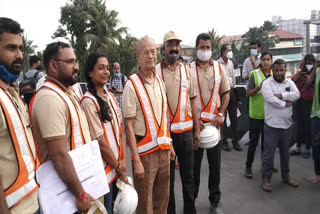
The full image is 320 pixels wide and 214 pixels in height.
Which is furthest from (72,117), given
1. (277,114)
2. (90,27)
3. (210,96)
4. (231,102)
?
(90,27)

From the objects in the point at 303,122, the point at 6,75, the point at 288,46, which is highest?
the point at 6,75

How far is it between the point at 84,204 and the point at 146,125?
1001mm

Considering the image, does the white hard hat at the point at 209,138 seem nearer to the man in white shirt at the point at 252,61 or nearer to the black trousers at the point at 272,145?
the black trousers at the point at 272,145

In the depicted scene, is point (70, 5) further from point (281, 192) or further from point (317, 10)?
point (317, 10)

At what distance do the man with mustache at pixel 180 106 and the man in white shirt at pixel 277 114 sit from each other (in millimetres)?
1372

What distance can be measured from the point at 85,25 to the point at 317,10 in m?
57.7

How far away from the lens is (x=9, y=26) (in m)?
1.66

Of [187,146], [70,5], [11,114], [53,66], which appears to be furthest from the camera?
[70,5]

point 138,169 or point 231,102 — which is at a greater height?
point 138,169

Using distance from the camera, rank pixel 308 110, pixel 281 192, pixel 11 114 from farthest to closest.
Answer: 1. pixel 308 110
2. pixel 281 192
3. pixel 11 114

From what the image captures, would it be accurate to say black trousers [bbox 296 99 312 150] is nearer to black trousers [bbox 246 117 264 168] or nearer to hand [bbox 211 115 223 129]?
black trousers [bbox 246 117 264 168]

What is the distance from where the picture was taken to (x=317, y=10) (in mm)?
61469

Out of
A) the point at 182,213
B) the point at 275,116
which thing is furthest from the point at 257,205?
the point at 275,116

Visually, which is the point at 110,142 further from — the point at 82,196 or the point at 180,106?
the point at 180,106
